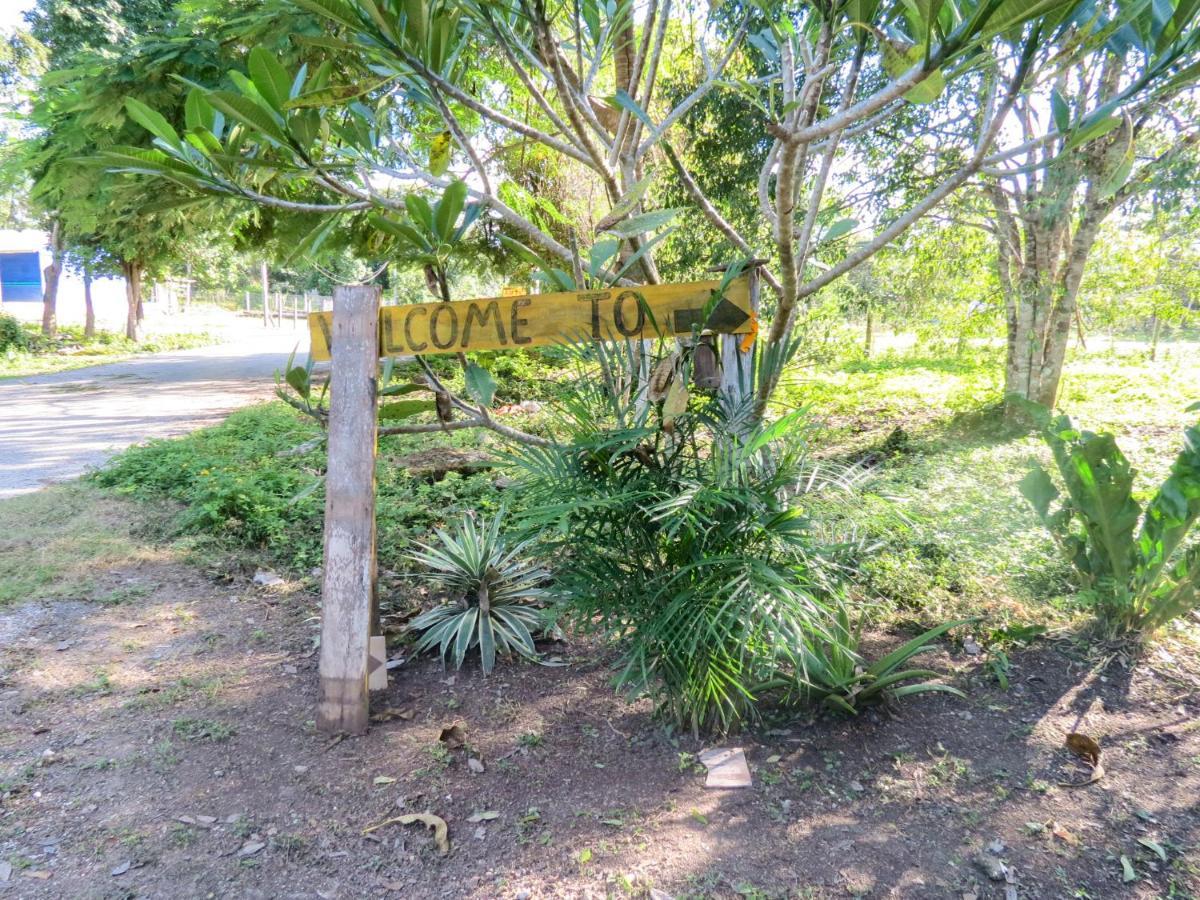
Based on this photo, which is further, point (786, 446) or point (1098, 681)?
point (1098, 681)

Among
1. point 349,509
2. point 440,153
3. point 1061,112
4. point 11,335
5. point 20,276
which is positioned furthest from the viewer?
point 20,276

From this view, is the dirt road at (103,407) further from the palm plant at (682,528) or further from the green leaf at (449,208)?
the palm plant at (682,528)

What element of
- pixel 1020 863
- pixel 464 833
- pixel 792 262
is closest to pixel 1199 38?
pixel 792 262

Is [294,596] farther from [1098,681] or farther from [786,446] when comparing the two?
[1098,681]

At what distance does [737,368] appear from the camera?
241 centimetres

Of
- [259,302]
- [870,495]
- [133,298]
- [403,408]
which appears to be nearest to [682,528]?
[870,495]

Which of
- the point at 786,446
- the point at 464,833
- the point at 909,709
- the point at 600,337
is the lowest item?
the point at 464,833

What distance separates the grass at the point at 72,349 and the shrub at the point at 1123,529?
15724 millimetres

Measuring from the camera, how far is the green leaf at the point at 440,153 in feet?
10.0

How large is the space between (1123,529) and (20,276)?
34.7m

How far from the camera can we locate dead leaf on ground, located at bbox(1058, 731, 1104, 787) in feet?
7.68

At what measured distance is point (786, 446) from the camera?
2453 mm

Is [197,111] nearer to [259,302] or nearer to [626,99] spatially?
A: [626,99]

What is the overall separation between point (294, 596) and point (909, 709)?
3.12 meters
